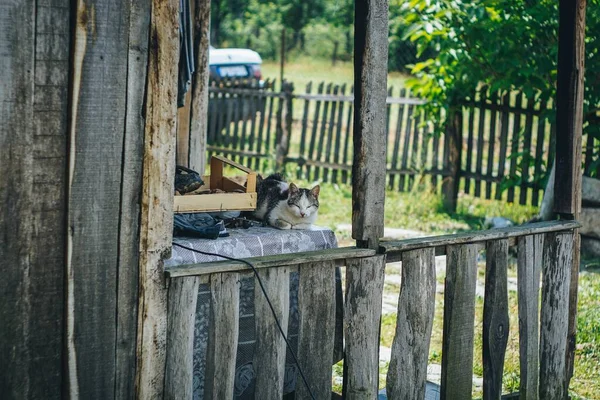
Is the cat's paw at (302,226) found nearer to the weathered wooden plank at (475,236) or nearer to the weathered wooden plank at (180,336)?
the weathered wooden plank at (475,236)

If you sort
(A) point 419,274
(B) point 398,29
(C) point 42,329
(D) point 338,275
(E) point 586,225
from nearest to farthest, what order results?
(C) point 42,329, (A) point 419,274, (D) point 338,275, (E) point 586,225, (B) point 398,29

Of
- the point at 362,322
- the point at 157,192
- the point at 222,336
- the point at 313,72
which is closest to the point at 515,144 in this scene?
the point at 362,322

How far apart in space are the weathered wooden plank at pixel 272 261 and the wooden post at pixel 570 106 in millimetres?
1758

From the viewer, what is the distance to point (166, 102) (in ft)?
11.3

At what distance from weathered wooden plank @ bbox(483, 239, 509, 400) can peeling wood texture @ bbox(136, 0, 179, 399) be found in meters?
2.06

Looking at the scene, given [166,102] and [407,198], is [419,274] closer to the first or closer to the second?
[166,102]

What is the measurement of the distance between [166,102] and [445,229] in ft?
24.9

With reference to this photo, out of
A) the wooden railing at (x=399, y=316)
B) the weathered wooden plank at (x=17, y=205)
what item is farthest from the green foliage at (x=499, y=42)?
the weathered wooden plank at (x=17, y=205)

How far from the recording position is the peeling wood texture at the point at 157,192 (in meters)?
3.40

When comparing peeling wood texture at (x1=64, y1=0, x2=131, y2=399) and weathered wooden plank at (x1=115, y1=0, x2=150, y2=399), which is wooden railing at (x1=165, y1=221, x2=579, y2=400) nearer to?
weathered wooden plank at (x1=115, y1=0, x2=150, y2=399)

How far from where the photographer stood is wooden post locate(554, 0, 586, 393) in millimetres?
5254

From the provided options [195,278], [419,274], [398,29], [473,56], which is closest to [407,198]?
[473,56]

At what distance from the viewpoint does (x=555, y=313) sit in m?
5.38

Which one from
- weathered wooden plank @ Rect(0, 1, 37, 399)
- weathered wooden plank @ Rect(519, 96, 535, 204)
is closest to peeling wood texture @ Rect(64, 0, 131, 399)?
weathered wooden plank @ Rect(0, 1, 37, 399)
